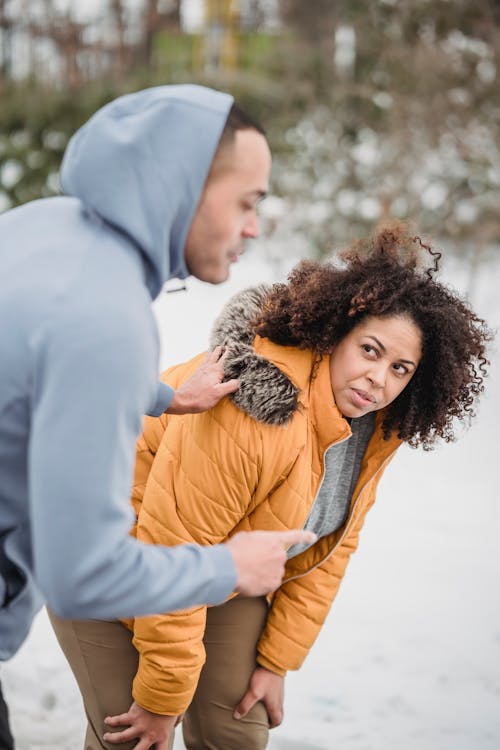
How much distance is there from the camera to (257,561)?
138 cm

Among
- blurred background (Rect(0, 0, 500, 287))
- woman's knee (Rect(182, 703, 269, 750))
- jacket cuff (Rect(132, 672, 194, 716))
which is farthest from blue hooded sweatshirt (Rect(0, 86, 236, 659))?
blurred background (Rect(0, 0, 500, 287))

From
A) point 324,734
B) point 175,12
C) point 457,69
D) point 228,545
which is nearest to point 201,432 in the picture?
point 228,545

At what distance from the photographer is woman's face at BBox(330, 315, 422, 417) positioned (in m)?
2.13

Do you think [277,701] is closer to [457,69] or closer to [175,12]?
[457,69]

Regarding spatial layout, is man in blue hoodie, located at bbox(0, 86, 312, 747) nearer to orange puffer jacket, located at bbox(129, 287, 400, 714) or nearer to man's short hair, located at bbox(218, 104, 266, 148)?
man's short hair, located at bbox(218, 104, 266, 148)

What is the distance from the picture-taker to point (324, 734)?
295 cm

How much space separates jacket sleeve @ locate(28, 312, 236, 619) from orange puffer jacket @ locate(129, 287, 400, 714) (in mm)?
751

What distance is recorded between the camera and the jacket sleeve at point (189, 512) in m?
1.97

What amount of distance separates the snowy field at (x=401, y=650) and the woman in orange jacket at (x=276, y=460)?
726 millimetres

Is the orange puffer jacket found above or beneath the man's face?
beneath

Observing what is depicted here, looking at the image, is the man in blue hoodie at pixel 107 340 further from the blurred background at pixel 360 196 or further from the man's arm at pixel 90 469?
the blurred background at pixel 360 196

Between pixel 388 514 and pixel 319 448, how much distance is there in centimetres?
274

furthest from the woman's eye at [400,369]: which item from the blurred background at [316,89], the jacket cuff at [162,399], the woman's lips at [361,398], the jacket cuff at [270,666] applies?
the blurred background at [316,89]

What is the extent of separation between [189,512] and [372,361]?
62 cm
